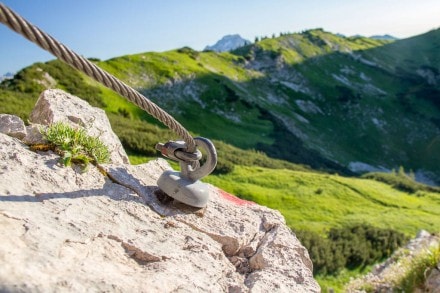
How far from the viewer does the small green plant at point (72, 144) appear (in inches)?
182

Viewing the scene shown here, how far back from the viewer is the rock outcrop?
317 centimetres

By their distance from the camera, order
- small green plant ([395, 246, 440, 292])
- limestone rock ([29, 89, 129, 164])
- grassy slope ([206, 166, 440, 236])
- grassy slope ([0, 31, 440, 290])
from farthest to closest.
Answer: grassy slope ([0, 31, 440, 290]), grassy slope ([206, 166, 440, 236]), small green plant ([395, 246, 440, 292]), limestone rock ([29, 89, 129, 164])

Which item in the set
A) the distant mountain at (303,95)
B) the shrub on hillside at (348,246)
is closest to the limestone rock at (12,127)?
the shrub on hillside at (348,246)

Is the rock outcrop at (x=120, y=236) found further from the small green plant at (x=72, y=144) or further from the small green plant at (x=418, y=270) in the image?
the small green plant at (x=418, y=270)

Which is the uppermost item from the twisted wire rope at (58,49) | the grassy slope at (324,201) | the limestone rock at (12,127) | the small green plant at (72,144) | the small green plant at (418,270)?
the twisted wire rope at (58,49)

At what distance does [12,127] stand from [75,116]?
0.88m

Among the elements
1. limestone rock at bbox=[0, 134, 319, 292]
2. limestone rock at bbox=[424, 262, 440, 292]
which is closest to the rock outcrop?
limestone rock at bbox=[0, 134, 319, 292]

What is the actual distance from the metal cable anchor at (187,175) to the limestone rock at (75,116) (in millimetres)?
1135

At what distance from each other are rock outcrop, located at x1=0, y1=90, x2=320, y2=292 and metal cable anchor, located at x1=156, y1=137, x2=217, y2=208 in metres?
Result: 0.21

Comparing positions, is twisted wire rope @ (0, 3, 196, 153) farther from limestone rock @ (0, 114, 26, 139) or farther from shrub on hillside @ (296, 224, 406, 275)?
shrub on hillside @ (296, 224, 406, 275)

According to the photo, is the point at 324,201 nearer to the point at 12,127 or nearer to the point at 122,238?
the point at 12,127

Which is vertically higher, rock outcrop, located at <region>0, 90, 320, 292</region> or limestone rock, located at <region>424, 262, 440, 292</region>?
rock outcrop, located at <region>0, 90, 320, 292</region>

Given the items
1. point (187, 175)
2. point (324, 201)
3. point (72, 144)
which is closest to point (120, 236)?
point (187, 175)

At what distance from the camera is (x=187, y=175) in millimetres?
4922
